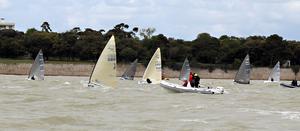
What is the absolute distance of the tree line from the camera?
13150 centimetres

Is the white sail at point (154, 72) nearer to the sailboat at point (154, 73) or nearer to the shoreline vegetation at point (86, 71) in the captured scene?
the sailboat at point (154, 73)

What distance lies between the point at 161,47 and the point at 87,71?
24952 millimetres

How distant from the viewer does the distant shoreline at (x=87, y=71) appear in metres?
114

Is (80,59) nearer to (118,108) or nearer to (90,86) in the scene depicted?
(90,86)

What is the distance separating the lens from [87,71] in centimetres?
11969

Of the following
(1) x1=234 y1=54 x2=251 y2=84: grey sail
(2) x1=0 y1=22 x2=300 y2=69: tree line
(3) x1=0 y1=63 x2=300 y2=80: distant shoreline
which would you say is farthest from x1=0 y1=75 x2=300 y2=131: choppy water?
(2) x1=0 y1=22 x2=300 y2=69: tree line

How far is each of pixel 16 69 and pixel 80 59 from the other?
2444 centimetres

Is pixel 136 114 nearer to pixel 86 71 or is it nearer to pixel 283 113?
pixel 283 113

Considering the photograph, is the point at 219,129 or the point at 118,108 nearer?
the point at 219,129

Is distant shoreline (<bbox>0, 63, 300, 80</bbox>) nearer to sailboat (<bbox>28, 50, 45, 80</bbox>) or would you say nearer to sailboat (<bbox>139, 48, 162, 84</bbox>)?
sailboat (<bbox>28, 50, 45, 80</bbox>)

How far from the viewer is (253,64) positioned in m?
139

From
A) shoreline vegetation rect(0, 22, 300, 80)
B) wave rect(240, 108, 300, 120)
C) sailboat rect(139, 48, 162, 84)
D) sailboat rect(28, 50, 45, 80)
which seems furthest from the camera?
shoreline vegetation rect(0, 22, 300, 80)

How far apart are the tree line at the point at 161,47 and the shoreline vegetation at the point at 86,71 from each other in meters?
1.44

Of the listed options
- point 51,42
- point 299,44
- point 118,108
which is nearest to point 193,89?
point 118,108
